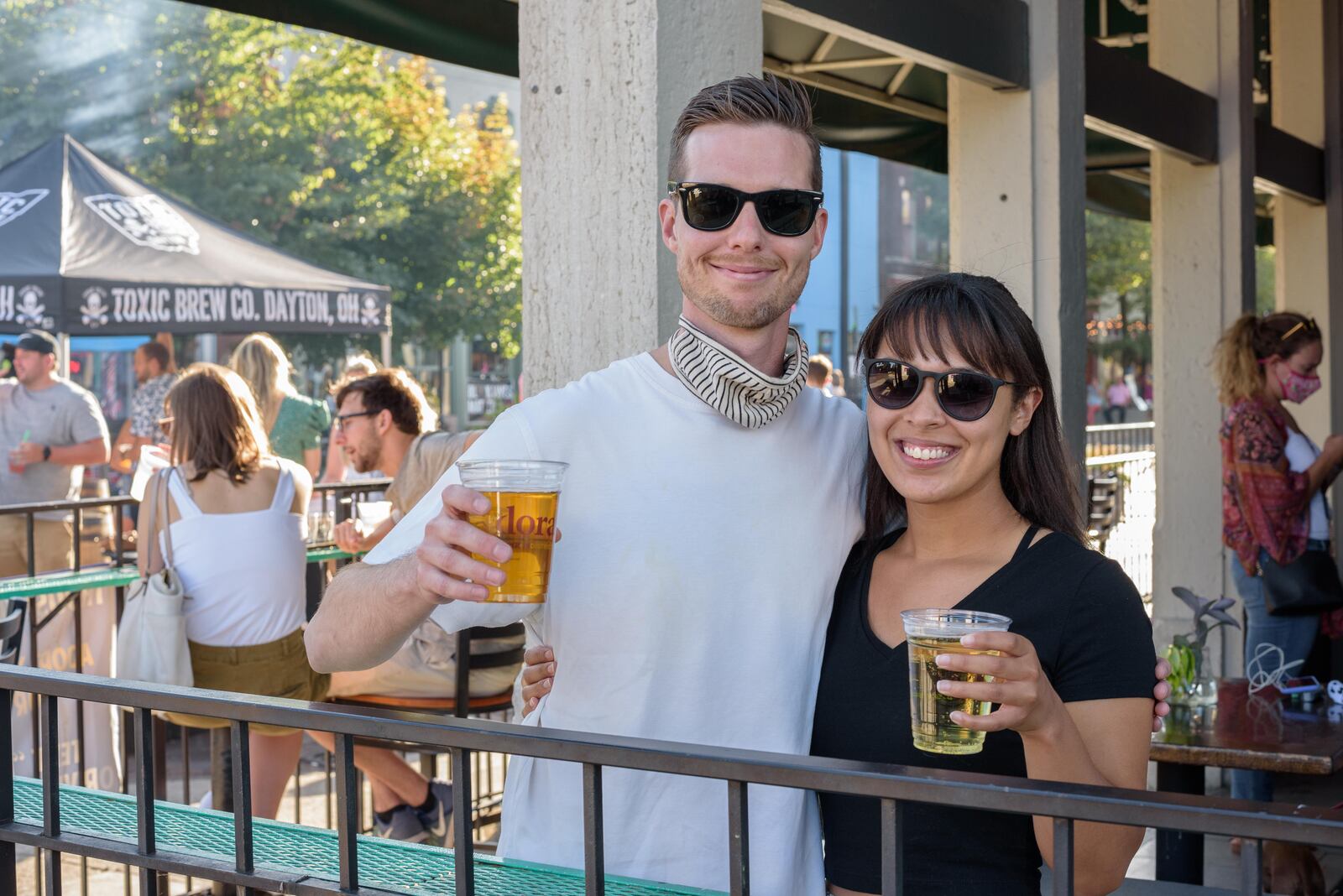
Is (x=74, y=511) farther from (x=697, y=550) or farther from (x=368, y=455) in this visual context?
(x=697, y=550)

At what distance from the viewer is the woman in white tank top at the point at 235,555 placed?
516 cm

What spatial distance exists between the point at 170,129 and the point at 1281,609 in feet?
81.6

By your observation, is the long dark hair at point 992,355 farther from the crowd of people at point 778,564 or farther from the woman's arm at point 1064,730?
the woman's arm at point 1064,730

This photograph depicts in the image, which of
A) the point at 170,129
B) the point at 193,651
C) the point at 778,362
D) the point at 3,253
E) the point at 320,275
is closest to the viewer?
the point at 778,362

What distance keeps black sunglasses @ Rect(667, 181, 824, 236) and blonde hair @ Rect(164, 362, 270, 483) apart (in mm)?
3519

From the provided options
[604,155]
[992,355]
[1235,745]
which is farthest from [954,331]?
[1235,745]

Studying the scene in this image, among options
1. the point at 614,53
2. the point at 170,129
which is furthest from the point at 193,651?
the point at 170,129

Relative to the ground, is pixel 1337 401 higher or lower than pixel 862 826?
higher

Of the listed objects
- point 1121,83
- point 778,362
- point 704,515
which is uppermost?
point 1121,83

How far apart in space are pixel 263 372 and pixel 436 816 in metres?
3.02

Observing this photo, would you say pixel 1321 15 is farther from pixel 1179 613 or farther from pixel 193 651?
pixel 193 651

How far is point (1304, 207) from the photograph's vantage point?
1102cm

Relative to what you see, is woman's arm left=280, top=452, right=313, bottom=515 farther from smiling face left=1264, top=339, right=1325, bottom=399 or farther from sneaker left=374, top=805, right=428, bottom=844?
smiling face left=1264, top=339, right=1325, bottom=399

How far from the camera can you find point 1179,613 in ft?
24.9
